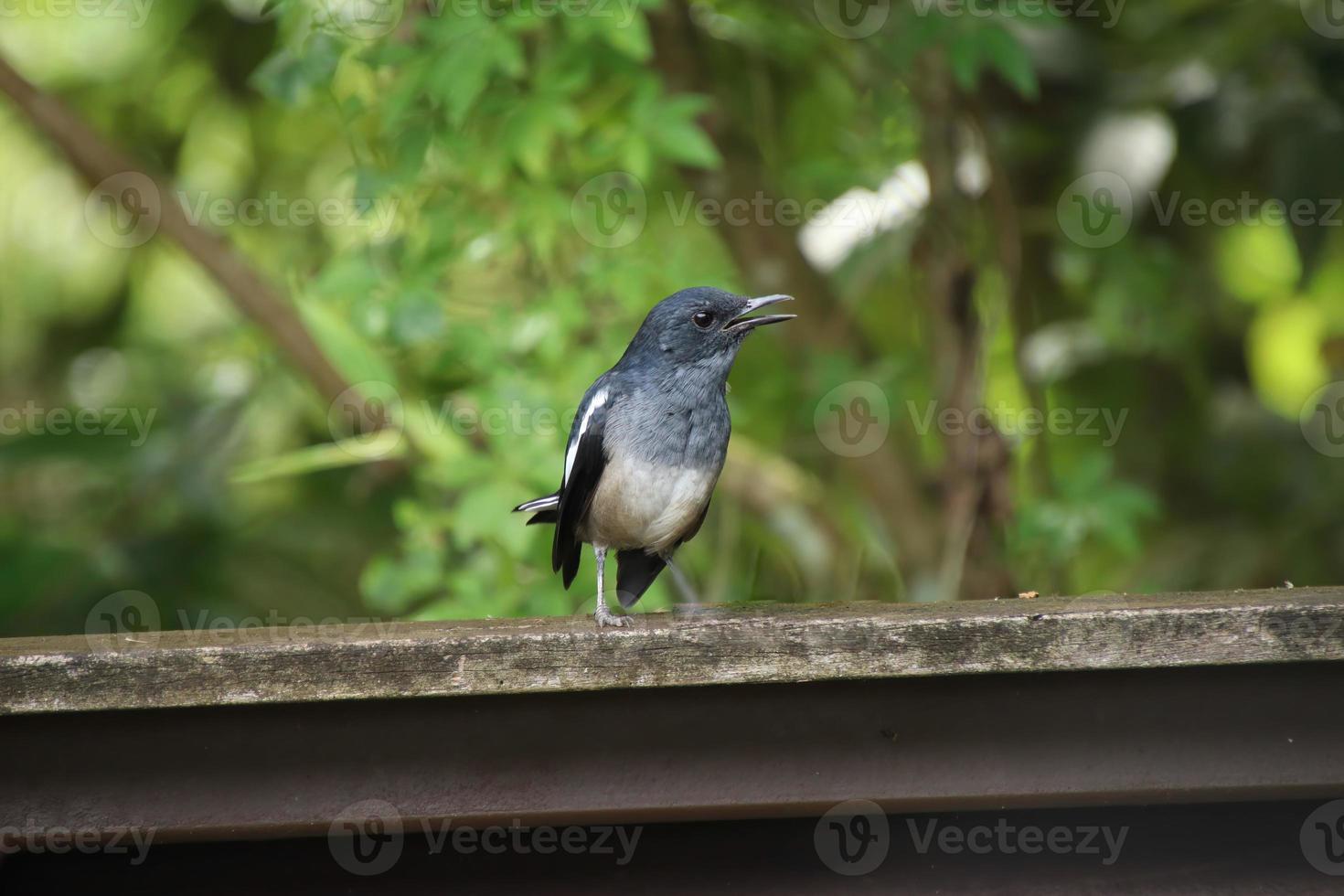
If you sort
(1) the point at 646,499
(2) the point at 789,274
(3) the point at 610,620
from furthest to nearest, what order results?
(2) the point at 789,274
(1) the point at 646,499
(3) the point at 610,620

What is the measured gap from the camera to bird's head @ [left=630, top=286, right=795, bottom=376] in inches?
114

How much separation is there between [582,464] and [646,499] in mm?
163

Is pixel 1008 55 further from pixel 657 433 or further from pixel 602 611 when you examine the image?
pixel 602 611

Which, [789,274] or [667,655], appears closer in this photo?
[667,655]

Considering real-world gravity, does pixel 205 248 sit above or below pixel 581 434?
above

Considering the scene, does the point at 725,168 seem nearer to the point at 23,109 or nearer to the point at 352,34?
the point at 352,34

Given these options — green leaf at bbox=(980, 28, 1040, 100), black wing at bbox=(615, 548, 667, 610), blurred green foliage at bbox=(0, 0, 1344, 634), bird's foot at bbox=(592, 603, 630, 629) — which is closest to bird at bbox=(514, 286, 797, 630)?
black wing at bbox=(615, 548, 667, 610)

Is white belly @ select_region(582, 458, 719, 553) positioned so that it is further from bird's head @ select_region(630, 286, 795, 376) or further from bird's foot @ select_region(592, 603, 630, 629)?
bird's foot @ select_region(592, 603, 630, 629)

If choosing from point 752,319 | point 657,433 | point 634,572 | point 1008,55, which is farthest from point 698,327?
point 1008,55

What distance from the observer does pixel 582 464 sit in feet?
9.25

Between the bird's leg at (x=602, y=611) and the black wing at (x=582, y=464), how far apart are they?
0.30 feet

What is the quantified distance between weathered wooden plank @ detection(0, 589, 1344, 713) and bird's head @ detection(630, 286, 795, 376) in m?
1.17

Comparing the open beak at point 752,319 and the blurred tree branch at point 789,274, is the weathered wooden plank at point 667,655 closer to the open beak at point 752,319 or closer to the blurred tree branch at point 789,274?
the open beak at point 752,319

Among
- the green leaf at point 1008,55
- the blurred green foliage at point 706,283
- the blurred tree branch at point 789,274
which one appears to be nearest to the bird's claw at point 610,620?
the blurred green foliage at point 706,283
